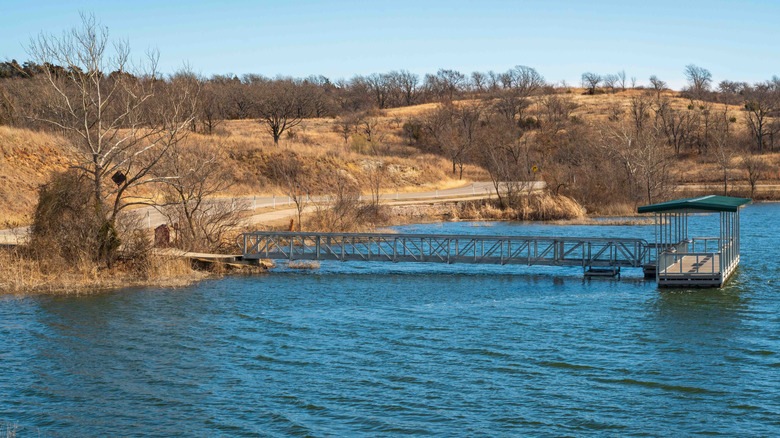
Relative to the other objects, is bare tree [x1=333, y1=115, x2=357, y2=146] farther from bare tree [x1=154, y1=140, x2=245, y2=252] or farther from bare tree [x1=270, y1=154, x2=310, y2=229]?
bare tree [x1=154, y1=140, x2=245, y2=252]

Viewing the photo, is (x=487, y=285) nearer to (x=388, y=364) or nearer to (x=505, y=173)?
(x=388, y=364)

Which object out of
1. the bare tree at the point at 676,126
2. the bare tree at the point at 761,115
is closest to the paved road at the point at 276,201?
the bare tree at the point at 676,126

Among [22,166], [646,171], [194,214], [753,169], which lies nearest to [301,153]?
[22,166]

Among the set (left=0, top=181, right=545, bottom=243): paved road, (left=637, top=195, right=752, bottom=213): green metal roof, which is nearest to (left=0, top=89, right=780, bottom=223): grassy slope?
(left=0, top=181, right=545, bottom=243): paved road

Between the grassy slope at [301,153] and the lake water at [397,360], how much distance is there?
11.7 m

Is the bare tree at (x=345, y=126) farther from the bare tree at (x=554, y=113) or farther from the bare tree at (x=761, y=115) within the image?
the bare tree at (x=761, y=115)

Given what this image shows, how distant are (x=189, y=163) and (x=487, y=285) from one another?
1529cm

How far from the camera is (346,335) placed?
2061 cm

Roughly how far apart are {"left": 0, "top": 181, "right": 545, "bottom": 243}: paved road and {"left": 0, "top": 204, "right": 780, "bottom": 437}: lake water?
33.2 feet

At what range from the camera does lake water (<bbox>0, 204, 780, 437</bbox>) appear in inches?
555

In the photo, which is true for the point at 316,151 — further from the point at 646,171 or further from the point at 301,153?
the point at 646,171

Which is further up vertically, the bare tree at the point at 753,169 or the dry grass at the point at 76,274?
the bare tree at the point at 753,169

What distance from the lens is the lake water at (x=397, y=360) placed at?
14.1m

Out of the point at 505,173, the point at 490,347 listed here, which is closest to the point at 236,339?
the point at 490,347
